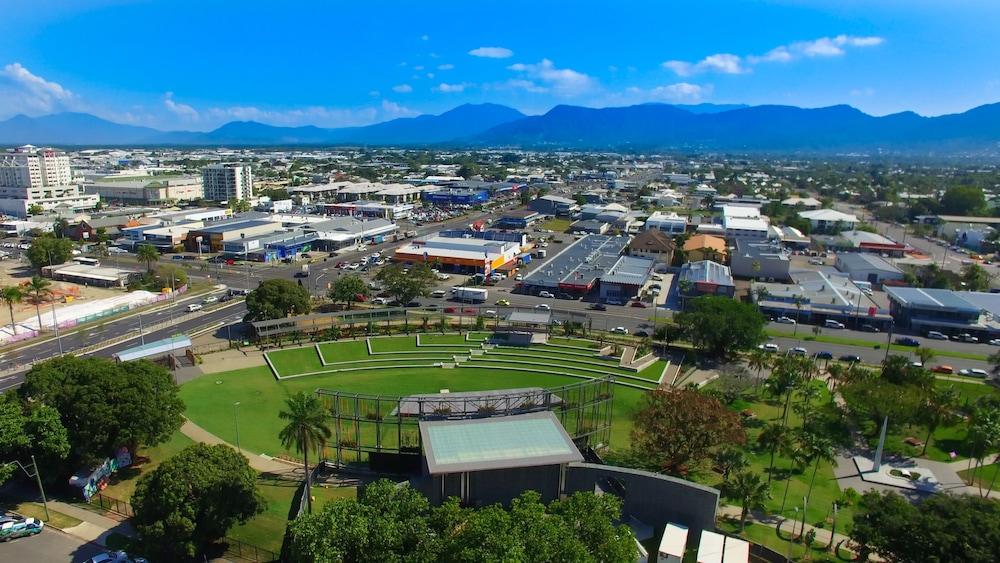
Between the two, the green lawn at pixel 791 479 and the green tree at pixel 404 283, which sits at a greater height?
the green tree at pixel 404 283

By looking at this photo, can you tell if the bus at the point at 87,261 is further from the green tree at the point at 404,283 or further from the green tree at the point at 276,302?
the green tree at the point at 404,283

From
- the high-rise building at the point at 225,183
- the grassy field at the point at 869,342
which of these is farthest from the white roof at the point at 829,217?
the high-rise building at the point at 225,183

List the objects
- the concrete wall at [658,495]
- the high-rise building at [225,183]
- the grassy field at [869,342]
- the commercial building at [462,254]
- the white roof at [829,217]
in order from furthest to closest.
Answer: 1. the high-rise building at [225,183]
2. the white roof at [829,217]
3. the commercial building at [462,254]
4. the grassy field at [869,342]
5. the concrete wall at [658,495]

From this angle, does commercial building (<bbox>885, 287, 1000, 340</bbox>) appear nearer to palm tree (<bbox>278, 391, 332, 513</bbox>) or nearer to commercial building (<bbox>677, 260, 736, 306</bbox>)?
commercial building (<bbox>677, 260, 736, 306</bbox>)

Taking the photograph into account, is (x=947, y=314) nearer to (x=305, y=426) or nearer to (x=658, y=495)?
(x=658, y=495)

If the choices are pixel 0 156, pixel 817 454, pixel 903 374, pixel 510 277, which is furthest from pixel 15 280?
pixel 0 156

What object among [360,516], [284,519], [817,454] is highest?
[360,516]

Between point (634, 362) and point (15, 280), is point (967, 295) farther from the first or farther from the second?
point (15, 280)
